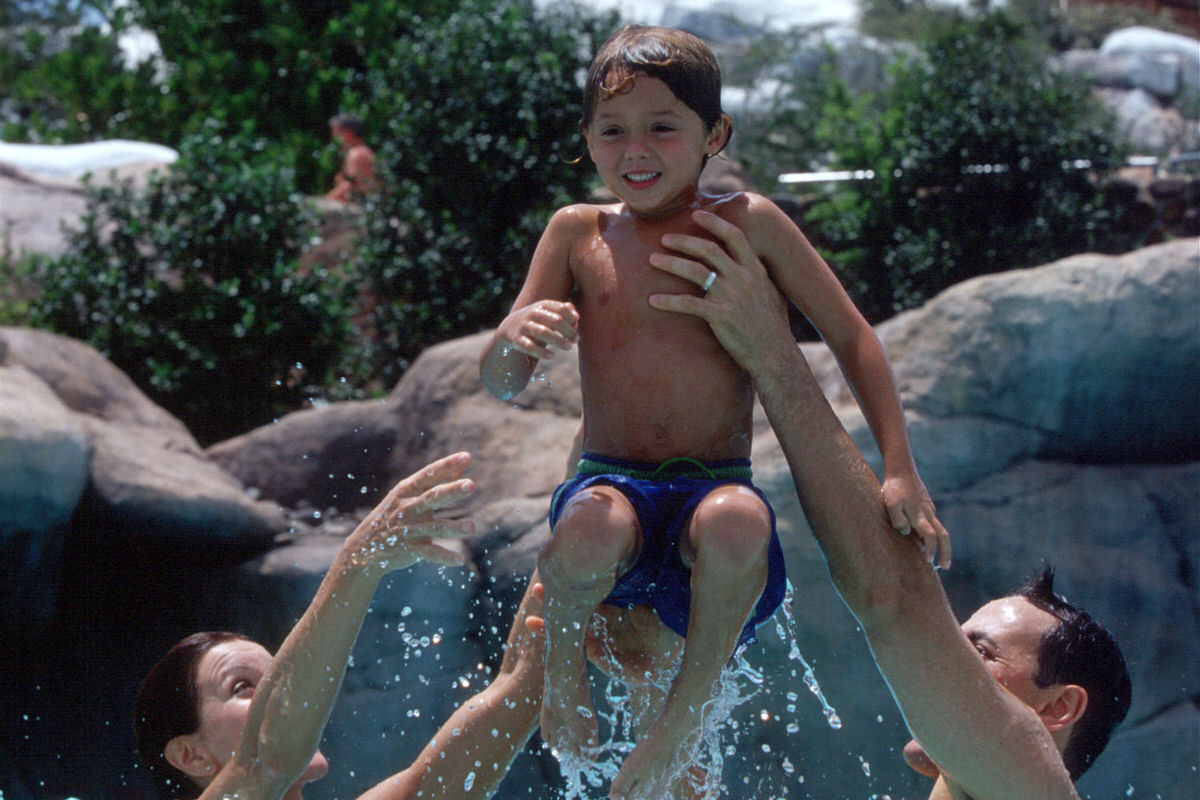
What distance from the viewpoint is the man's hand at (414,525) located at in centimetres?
267

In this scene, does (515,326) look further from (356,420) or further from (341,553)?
(356,420)

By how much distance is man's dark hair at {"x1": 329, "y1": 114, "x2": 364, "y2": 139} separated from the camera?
409 inches

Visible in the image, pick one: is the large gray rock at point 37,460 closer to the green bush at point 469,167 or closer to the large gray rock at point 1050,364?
the green bush at point 469,167

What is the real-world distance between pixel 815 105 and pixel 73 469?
721 centimetres

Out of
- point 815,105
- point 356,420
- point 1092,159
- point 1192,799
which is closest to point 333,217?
point 356,420

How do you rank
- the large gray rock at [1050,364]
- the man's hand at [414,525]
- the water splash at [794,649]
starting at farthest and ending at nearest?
1. the large gray rock at [1050,364]
2. the water splash at [794,649]
3. the man's hand at [414,525]

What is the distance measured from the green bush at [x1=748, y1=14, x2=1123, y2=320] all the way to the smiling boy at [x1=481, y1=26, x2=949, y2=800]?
549 centimetres

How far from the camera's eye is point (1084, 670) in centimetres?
310

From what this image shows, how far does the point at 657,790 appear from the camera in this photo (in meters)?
2.46

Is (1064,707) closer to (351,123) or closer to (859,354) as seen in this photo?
(859,354)

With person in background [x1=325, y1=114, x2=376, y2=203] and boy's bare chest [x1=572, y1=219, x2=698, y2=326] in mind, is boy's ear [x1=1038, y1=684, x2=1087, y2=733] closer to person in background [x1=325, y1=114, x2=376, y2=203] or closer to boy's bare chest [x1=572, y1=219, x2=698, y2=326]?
boy's bare chest [x1=572, y1=219, x2=698, y2=326]

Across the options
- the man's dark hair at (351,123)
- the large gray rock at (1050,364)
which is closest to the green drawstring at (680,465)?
the large gray rock at (1050,364)

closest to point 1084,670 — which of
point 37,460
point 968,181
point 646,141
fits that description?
point 646,141

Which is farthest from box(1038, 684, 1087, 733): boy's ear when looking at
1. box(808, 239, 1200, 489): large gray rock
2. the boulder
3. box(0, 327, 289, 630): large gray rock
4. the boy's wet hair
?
the boulder
